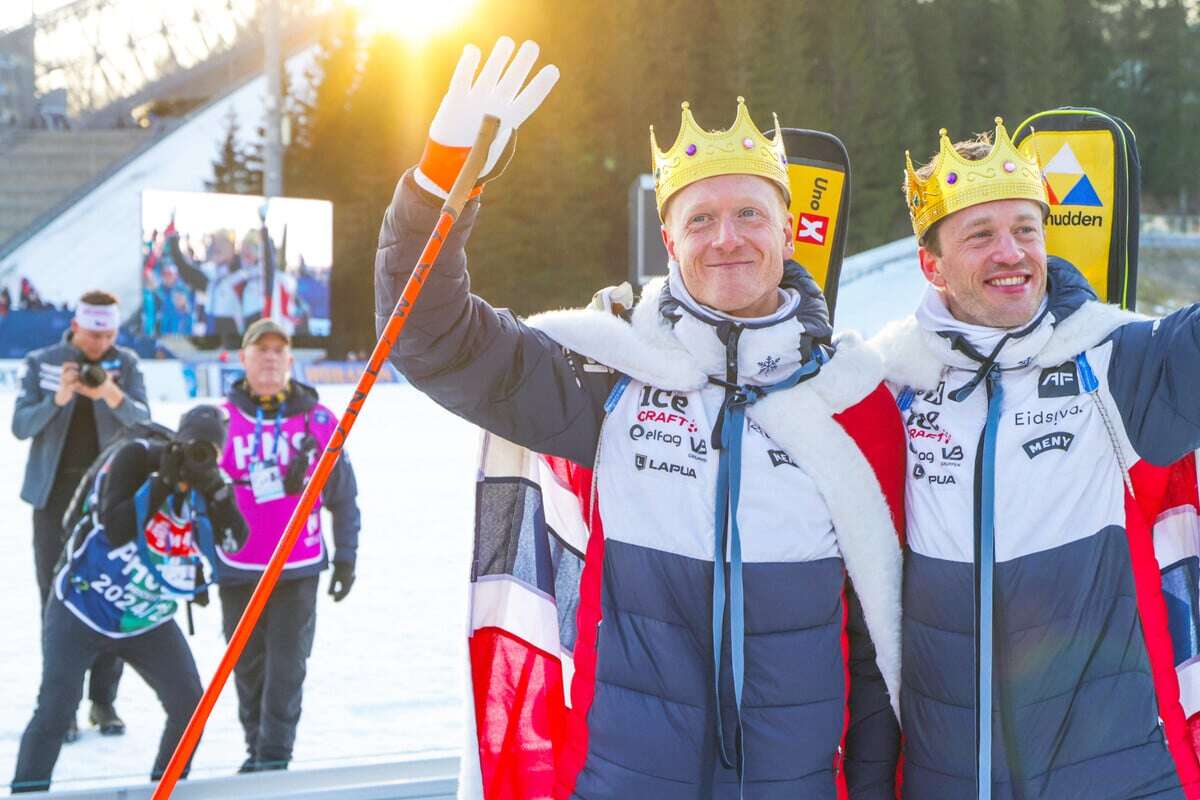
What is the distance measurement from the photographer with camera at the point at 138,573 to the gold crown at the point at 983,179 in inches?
79.4

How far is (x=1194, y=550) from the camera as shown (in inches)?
70.9

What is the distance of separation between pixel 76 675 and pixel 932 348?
2262 mm

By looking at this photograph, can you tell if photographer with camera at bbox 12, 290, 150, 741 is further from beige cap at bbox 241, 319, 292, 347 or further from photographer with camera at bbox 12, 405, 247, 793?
photographer with camera at bbox 12, 405, 247, 793

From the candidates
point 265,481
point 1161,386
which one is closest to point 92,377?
point 265,481

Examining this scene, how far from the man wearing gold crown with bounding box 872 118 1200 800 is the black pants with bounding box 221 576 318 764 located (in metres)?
2.10

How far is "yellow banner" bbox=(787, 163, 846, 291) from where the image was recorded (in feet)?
7.76

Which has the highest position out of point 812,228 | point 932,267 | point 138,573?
point 812,228

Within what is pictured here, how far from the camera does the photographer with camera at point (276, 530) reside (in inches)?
133

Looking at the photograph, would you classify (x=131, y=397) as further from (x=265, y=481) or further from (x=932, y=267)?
(x=932, y=267)

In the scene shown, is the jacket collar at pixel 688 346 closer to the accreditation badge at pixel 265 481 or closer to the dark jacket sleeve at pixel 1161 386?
the dark jacket sleeve at pixel 1161 386

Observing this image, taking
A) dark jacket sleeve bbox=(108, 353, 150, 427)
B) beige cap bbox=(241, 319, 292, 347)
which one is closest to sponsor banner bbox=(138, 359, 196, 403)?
dark jacket sleeve bbox=(108, 353, 150, 427)

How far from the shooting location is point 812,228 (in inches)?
93.5

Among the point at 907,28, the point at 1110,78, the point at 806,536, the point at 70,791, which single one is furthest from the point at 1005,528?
the point at 1110,78

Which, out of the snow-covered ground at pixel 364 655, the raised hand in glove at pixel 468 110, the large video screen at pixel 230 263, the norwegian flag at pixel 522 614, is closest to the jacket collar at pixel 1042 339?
the norwegian flag at pixel 522 614
